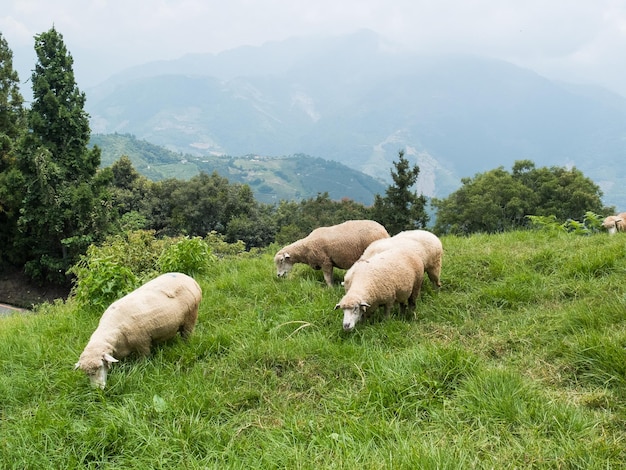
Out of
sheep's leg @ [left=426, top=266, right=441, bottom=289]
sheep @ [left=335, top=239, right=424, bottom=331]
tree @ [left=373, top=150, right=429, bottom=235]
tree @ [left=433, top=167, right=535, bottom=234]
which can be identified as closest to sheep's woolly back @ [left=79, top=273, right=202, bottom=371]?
sheep @ [left=335, top=239, right=424, bottom=331]

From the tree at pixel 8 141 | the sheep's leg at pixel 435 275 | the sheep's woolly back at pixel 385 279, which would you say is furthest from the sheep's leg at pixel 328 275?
the tree at pixel 8 141

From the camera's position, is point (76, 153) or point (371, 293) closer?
point (371, 293)

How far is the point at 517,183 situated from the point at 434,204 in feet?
36.2

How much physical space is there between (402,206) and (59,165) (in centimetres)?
3178

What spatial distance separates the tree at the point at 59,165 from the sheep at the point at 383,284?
26879 mm

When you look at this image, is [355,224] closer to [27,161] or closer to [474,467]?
[474,467]

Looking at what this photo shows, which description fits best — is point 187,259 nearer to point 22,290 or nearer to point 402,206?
point 22,290

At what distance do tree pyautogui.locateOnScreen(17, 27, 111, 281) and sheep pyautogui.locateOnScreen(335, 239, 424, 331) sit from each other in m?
26.9

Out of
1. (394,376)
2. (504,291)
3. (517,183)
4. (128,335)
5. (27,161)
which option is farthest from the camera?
(517,183)

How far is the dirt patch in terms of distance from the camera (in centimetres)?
3105

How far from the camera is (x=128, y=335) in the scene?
497cm

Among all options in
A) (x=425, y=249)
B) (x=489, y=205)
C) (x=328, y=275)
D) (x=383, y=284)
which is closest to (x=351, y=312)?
(x=383, y=284)

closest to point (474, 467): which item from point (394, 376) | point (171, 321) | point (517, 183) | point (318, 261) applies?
point (394, 376)

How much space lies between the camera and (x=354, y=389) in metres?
4.15
